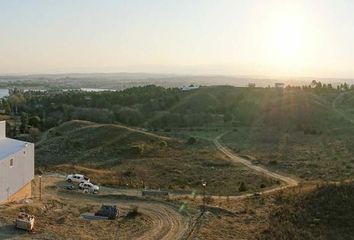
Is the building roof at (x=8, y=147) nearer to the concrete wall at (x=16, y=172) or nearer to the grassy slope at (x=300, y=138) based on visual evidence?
the concrete wall at (x=16, y=172)

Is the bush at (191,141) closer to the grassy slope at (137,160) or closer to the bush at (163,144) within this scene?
the grassy slope at (137,160)

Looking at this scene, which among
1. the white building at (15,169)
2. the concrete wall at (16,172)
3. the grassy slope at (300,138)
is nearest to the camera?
the concrete wall at (16,172)

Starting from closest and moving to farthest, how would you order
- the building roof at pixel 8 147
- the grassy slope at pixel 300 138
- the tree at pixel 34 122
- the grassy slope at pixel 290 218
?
the grassy slope at pixel 290 218 < the building roof at pixel 8 147 < the grassy slope at pixel 300 138 < the tree at pixel 34 122

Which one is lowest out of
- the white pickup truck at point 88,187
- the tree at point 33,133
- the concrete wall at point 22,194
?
the tree at point 33,133

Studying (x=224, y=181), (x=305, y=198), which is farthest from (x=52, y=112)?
(x=305, y=198)

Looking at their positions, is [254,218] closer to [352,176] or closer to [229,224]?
[229,224]

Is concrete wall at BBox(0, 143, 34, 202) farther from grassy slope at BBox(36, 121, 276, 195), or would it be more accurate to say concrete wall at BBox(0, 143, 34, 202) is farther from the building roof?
grassy slope at BBox(36, 121, 276, 195)

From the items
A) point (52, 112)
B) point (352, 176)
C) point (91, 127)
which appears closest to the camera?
point (352, 176)

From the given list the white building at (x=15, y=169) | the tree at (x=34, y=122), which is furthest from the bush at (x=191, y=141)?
the white building at (x=15, y=169)

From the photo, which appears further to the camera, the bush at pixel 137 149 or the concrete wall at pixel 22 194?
the bush at pixel 137 149

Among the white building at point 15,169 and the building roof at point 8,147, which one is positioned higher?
the building roof at point 8,147
